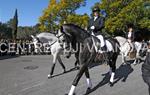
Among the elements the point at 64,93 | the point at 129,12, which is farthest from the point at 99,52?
the point at 129,12

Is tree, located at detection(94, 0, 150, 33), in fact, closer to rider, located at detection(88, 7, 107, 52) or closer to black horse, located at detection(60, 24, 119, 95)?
rider, located at detection(88, 7, 107, 52)

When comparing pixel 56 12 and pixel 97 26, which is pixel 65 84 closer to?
pixel 97 26

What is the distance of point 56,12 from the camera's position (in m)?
45.2

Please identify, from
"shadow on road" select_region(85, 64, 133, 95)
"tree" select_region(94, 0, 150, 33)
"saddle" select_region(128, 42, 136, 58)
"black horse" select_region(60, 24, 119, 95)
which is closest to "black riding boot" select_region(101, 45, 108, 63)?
"black horse" select_region(60, 24, 119, 95)

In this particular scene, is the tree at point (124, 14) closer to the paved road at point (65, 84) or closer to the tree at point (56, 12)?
the tree at point (56, 12)

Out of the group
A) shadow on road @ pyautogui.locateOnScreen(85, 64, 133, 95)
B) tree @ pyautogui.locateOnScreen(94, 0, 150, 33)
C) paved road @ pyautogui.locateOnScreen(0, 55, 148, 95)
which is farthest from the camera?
tree @ pyautogui.locateOnScreen(94, 0, 150, 33)

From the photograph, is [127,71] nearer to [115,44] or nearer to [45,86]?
[115,44]

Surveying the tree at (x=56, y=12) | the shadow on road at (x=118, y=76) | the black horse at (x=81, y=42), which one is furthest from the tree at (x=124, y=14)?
the black horse at (x=81, y=42)

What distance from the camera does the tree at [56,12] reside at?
44406 mm

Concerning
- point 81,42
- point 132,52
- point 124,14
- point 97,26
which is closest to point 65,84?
point 81,42

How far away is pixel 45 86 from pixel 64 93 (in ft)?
4.95

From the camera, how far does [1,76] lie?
14.2m

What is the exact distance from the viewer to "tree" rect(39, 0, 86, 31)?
44406 mm

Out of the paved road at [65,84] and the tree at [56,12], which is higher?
the tree at [56,12]
